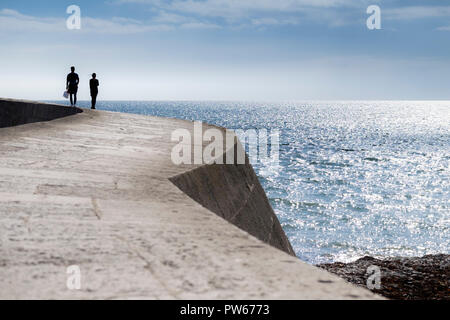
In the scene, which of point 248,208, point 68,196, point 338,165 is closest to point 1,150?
point 68,196

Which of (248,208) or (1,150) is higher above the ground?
(1,150)

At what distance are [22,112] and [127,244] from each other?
1522cm

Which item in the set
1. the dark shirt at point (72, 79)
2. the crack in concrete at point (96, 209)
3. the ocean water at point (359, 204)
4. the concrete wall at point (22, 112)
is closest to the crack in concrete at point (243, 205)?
the crack in concrete at point (96, 209)

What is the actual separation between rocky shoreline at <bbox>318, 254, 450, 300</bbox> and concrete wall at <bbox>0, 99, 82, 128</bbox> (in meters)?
10.3

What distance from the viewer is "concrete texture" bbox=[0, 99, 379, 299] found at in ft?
6.14

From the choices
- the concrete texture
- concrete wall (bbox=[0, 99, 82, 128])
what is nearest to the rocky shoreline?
the concrete texture

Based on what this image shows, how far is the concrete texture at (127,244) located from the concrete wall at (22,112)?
37.2 ft

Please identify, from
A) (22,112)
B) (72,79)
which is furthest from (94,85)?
(22,112)

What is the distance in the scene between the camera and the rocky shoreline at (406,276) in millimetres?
9672

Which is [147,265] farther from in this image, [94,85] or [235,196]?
[94,85]
